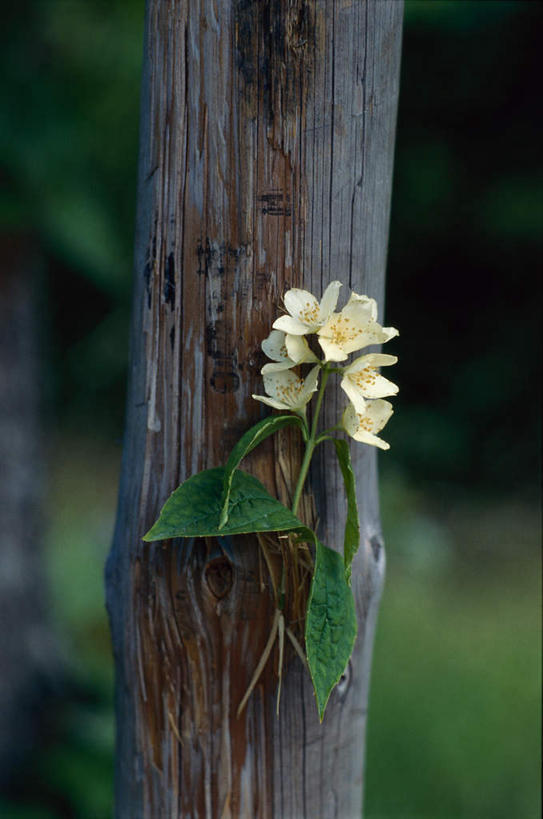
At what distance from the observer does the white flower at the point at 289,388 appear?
101cm

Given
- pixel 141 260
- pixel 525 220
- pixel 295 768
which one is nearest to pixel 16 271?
pixel 141 260

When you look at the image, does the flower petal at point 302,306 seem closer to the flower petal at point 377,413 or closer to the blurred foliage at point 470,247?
the flower petal at point 377,413

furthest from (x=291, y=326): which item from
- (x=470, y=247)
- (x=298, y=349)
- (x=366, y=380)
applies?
(x=470, y=247)

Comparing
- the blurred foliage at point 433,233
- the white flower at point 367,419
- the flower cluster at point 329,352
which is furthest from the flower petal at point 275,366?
the blurred foliage at point 433,233

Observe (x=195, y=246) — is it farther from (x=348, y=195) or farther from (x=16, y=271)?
(x=16, y=271)

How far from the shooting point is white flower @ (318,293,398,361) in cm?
99

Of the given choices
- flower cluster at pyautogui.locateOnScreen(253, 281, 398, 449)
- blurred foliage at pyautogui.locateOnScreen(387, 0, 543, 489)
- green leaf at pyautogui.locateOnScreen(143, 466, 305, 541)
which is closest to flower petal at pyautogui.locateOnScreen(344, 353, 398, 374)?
flower cluster at pyautogui.locateOnScreen(253, 281, 398, 449)

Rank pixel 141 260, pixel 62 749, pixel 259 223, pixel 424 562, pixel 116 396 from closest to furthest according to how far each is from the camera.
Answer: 1. pixel 259 223
2. pixel 141 260
3. pixel 62 749
4. pixel 424 562
5. pixel 116 396

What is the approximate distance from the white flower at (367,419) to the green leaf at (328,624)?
172 millimetres

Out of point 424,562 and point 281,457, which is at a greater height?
point 281,457

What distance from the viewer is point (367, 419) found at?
3.47 ft

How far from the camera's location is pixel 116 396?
235 inches

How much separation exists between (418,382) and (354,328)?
4829 mm

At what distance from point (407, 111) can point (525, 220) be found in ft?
3.89
